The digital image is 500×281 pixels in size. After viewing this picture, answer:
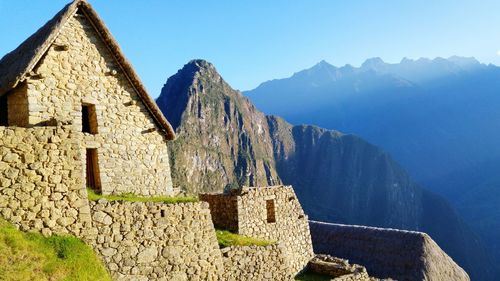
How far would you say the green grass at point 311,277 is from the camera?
49.9 feet

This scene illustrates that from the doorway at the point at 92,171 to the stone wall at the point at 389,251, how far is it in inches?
609

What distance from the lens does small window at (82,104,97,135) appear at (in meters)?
11.9

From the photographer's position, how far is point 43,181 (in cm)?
Result: 742

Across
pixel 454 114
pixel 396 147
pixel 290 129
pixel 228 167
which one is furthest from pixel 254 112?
pixel 454 114


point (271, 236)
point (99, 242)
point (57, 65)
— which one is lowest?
point (271, 236)

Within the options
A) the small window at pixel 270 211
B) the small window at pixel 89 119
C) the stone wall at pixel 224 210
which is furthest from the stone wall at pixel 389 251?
the small window at pixel 89 119

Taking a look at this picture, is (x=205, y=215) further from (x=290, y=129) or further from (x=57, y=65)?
(x=290, y=129)

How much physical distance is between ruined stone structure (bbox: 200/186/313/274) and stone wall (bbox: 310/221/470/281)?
312 inches

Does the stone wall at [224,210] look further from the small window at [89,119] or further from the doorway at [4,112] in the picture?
the doorway at [4,112]

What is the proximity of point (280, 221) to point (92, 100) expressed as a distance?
7391 mm

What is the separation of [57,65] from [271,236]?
330 inches

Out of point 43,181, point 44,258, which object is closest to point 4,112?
point 43,181

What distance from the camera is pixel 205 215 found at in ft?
33.1

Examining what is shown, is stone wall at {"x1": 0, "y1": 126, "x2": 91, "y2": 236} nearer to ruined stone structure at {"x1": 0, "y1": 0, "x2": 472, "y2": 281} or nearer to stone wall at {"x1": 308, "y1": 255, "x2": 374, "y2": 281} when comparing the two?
ruined stone structure at {"x1": 0, "y1": 0, "x2": 472, "y2": 281}
